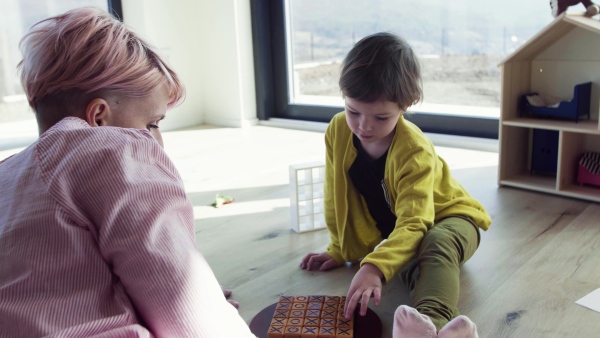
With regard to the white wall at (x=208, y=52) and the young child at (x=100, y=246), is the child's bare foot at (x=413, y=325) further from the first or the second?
the white wall at (x=208, y=52)

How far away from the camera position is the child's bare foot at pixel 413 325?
859mm

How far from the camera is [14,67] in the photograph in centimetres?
283

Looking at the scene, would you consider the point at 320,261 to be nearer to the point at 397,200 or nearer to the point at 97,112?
the point at 397,200

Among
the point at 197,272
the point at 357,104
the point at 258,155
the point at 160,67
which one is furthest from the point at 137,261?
the point at 258,155

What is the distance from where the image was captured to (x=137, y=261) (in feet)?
1.80

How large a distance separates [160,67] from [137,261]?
30cm

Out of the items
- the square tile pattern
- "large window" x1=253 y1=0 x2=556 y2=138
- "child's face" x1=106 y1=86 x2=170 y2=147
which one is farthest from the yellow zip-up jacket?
"large window" x1=253 y1=0 x2=556 y2=138

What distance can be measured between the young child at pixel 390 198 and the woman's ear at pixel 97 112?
0.51 meters

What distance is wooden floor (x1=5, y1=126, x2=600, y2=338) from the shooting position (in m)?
1.11

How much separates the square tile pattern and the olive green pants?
0.14 m

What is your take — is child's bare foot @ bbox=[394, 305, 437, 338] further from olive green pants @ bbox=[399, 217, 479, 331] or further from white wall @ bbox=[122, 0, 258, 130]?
white wall @ bbox=[122, 0, 258, 130]

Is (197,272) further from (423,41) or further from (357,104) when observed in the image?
(423,41)

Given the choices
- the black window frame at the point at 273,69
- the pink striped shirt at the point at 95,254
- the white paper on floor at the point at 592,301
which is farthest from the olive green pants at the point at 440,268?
the black window frame at the point at 273,69

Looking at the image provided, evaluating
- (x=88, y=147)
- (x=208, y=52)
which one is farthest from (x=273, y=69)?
(x=88, y=147)
